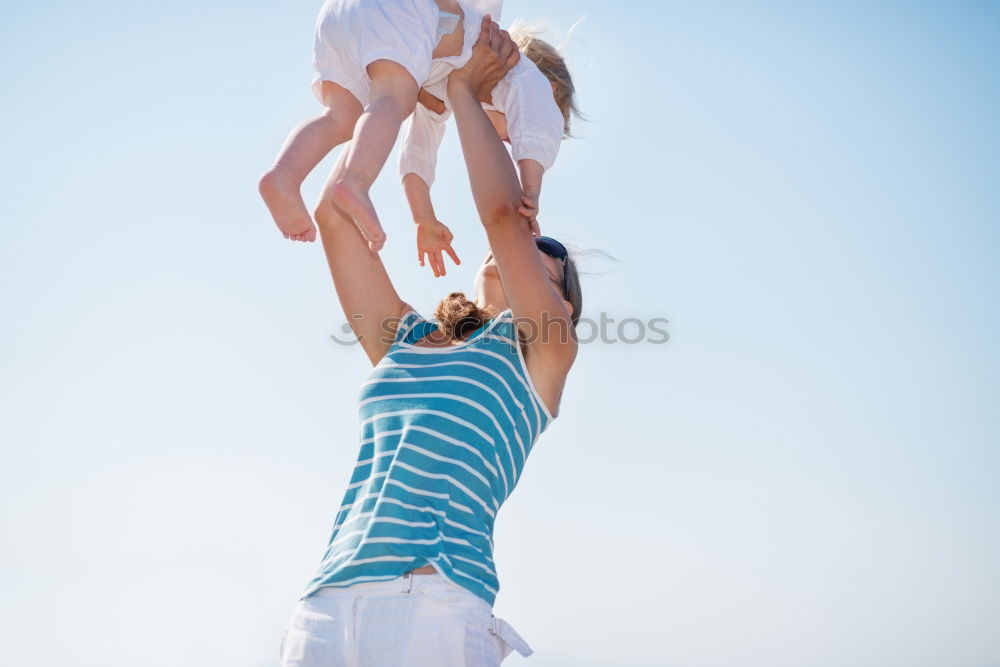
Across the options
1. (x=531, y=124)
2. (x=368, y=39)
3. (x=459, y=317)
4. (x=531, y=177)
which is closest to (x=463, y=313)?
(x=459, y=317)

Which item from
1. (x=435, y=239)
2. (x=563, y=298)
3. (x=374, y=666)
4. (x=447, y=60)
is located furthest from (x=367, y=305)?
(x=374, y=666)

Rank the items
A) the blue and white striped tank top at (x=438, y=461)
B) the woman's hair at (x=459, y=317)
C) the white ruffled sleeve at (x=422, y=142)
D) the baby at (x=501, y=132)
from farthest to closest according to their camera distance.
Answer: the white ruffled sleeve at (x=422, y=142) → the baby at (x=501, y=132) → the woman's hair at (x=459, y=317) → the blue and white striped tank top at (x=438, y=461)

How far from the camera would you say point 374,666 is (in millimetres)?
2791

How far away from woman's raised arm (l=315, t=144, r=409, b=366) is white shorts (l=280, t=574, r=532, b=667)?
3.91ft

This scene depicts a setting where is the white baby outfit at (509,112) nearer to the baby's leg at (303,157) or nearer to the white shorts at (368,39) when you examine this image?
the white shorts at (368,39)

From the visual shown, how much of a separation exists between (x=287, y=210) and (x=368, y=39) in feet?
2.83

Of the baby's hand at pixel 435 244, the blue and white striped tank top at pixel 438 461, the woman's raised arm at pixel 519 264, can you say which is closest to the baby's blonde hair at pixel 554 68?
the baby's hand at pixel 435 244

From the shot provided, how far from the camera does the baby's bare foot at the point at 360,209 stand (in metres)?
3.35

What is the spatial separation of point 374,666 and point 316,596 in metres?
0.33

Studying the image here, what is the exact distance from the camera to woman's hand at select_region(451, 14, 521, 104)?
4.08 m

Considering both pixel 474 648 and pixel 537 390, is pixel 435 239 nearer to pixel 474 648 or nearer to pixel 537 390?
pixel 537 390

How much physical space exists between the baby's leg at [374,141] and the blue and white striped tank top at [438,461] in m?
0.54

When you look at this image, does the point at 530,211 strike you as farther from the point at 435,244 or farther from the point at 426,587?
the point at 426,587

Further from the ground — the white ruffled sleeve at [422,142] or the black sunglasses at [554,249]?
the white ruffled sleeve at [422,142]
